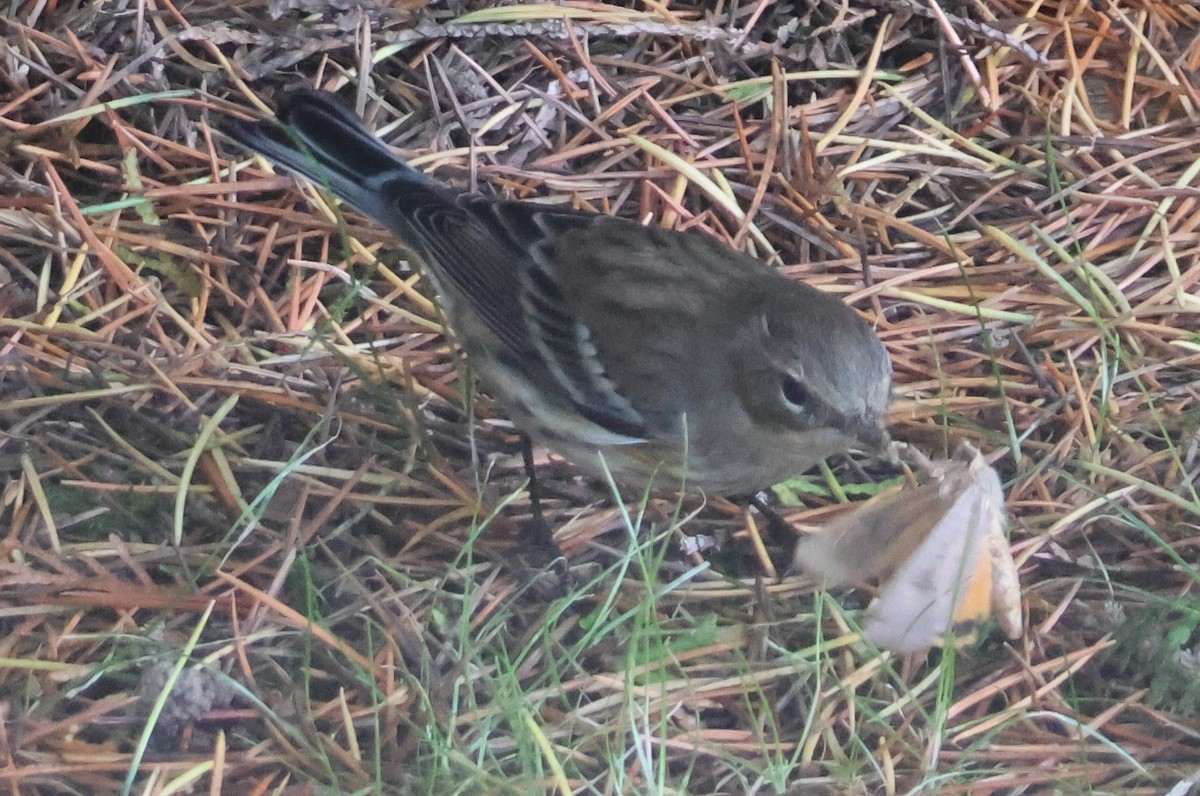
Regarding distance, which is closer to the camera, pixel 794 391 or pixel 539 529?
pixel 794 391

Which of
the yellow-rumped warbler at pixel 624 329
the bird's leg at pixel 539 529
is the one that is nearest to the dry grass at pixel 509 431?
the bird's leg at pixel 539 529

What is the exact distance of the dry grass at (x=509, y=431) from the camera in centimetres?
184

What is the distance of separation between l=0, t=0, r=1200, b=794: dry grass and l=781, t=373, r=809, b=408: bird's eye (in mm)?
334

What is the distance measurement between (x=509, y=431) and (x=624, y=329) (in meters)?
0.38

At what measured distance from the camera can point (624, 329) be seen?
2.29m

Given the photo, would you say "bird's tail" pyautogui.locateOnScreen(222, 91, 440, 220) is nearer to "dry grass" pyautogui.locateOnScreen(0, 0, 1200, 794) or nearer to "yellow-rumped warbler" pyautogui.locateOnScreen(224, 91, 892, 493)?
"yellow-rumped warbler" pyautogui.locateOnScreen(224, 91, 892, 493)

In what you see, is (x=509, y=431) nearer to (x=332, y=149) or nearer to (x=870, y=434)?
(x=332, y=149)

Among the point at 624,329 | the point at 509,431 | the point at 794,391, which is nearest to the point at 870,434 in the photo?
the point at 794,391

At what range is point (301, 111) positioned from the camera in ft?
8.07

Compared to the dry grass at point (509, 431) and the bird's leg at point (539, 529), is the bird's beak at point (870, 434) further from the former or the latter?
the bird's leg at point (539, 529)

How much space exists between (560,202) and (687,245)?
0.51m

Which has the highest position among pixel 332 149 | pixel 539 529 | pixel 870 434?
pixel 332 149

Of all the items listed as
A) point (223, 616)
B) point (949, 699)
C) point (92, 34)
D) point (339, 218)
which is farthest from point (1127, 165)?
point (92, 34)

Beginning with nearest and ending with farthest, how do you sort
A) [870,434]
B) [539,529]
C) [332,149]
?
1. [870,434]
2. [539,529]
3. [332,149]
